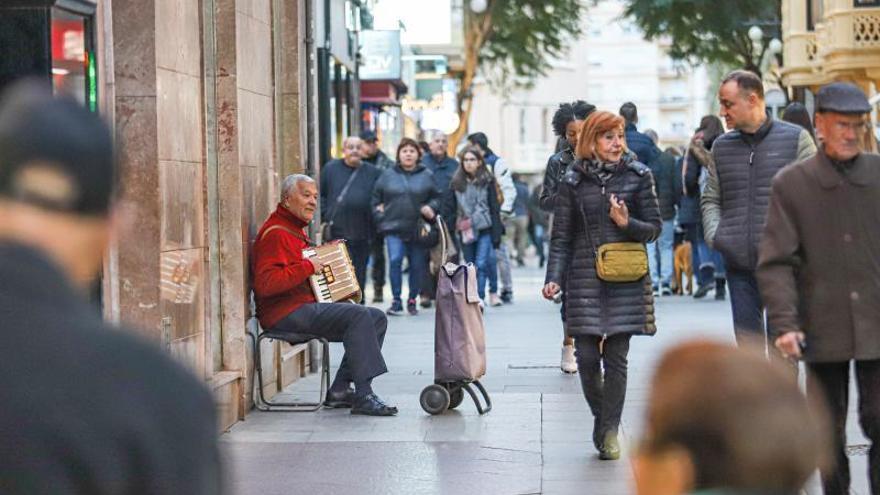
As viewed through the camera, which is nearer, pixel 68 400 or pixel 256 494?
pixel 68 400

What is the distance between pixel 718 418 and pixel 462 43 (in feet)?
155

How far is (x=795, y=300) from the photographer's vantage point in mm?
6590

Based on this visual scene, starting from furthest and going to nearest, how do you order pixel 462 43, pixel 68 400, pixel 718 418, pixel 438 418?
pixel 462 43 < pixel 438 418 < pixel 718 418 < pixel 68 400

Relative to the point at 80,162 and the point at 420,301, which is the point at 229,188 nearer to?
the point at 80,162

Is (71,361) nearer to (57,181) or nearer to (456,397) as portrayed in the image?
(57,181)

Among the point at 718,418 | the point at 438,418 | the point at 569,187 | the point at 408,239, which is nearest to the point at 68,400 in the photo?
the point at 718,418

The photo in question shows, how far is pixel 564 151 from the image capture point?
41.4 ft

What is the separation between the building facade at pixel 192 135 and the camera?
28.1ft

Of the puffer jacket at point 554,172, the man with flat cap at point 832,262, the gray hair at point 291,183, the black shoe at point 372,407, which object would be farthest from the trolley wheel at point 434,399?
the man with flat cap at point 832,262

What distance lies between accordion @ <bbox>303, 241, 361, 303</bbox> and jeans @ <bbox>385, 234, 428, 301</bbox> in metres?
7.75

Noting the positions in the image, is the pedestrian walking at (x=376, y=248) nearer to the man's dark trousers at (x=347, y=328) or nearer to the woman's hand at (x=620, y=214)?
the man's dark trousers at (x=347, y=328)

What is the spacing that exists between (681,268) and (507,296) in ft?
8.07

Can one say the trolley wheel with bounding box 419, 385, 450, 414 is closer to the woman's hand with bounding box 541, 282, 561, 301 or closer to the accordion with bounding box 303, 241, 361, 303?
the accordion with bounding box 303, 241, 361, 303

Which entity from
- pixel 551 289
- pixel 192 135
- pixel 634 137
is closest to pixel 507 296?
pixel 634 137
